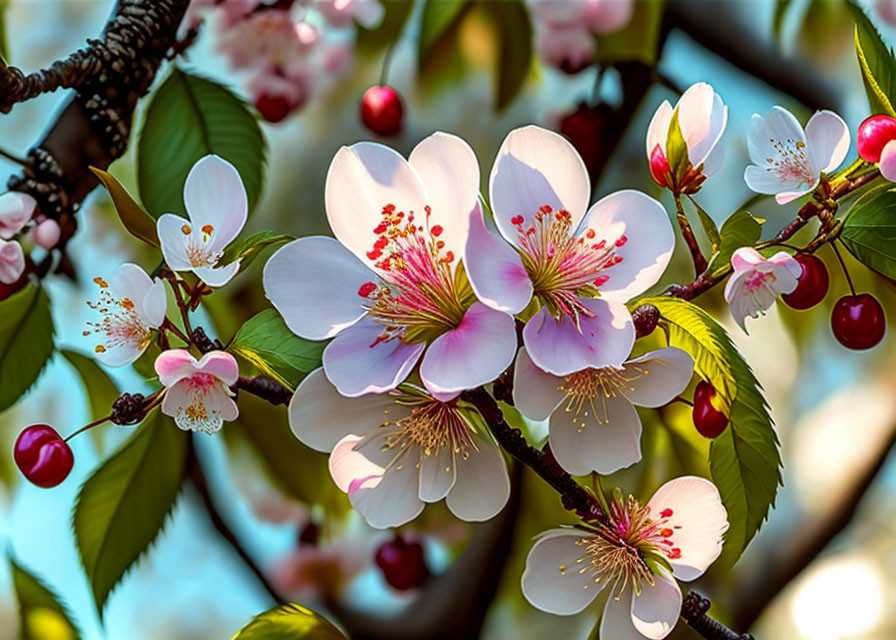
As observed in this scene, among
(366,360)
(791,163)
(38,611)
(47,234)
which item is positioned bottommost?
(38,611)

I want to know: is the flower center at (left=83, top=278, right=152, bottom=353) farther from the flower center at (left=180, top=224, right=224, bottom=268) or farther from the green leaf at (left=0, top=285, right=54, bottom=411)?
the green leaf at (left=0, top=285, right=54, bottom=411)

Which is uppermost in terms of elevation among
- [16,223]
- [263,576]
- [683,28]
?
[683,28]

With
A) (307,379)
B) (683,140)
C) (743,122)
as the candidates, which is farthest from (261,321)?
(743,122)

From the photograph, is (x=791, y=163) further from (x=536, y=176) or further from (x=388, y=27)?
(x=388, y=27)

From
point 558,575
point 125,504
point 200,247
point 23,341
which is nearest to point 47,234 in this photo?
point 23,341

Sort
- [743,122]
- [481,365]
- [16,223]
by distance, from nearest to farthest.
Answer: [481,365] < [16,223] < [743,122]

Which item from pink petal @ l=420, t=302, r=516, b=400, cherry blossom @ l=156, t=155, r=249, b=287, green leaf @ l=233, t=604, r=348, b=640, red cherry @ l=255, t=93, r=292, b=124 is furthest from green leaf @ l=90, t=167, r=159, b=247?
red cherry @ l=255, t=93, r=292, b=124

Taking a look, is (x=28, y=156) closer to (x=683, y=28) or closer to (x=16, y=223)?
(x=16, y=223)
